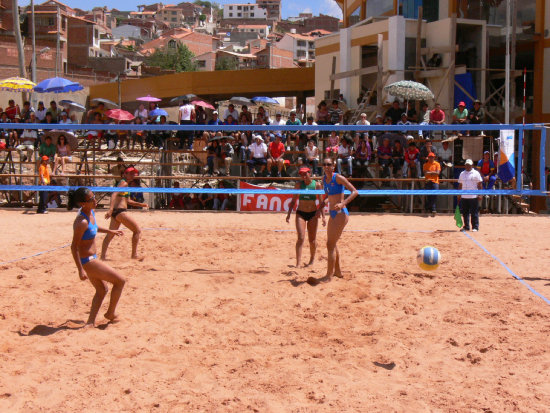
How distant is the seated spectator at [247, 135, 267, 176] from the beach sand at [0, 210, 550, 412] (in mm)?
4906

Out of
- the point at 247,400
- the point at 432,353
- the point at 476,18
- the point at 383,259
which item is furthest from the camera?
the point at 476,18

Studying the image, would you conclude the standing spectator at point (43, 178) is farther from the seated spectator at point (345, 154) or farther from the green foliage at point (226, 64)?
the green foliage at point (226, 64)

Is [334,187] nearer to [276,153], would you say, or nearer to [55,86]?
[276,153]

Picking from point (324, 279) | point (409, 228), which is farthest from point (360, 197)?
point (324, 279)

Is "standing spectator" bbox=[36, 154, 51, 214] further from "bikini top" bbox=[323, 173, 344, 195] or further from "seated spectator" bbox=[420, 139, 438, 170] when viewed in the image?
"seated spectator" bbox=[420, 139, 438, 170]

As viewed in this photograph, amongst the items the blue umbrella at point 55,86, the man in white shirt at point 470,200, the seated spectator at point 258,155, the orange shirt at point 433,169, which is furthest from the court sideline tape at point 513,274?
the blue umbrella at point 55,86

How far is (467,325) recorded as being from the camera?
6949mm

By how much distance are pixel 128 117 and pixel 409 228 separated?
903cm

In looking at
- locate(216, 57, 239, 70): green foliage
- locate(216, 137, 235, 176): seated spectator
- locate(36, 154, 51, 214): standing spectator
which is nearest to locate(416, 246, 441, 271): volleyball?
locate(216, 137, 235, 176): seated spectator

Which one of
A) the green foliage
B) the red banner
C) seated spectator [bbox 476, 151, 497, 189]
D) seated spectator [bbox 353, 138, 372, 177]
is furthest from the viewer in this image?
the green foliage

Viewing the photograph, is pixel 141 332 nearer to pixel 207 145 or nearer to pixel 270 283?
pixel 270 283

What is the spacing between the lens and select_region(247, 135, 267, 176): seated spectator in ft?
52.9

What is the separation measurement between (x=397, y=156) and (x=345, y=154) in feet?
4.48

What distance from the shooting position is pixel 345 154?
15.3m
